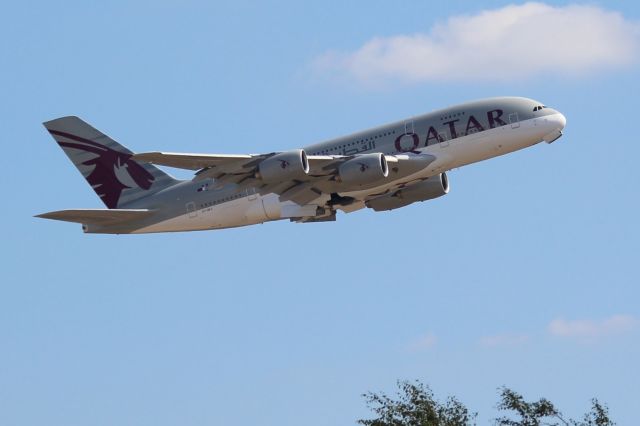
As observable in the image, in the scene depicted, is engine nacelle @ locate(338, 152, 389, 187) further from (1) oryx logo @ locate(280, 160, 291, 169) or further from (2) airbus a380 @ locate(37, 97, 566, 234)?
(1) oryx logo @ locate(280, 160, 291, 169)

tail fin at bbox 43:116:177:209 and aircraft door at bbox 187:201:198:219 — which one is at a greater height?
tail fin at bbox 43:116:177:209

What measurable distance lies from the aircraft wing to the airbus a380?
0.05 m

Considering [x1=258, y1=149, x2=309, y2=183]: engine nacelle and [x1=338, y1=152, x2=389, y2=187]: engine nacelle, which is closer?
[x1=258, y1=149, x2=309, y2=183]: engine nacelle

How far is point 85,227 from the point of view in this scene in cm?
6919

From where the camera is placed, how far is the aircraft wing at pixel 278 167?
62.2 meters

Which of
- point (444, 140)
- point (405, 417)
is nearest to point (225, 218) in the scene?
point (444, 140)

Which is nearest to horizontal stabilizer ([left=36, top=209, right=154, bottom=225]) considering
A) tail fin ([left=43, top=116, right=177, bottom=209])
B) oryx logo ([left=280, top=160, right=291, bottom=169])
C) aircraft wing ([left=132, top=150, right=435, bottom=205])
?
tail fin ([left=43, top=116, right=177, bottom=209])

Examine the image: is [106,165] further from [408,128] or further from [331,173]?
[408,128]

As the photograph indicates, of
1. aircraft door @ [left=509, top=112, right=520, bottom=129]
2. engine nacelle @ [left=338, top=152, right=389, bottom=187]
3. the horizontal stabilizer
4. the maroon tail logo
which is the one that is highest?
the maroon tail logo

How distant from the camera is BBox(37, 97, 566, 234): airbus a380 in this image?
207 feet

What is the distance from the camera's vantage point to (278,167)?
6238 centimetres

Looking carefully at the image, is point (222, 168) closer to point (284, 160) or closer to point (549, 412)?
point (284, 160)

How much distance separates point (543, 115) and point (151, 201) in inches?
810

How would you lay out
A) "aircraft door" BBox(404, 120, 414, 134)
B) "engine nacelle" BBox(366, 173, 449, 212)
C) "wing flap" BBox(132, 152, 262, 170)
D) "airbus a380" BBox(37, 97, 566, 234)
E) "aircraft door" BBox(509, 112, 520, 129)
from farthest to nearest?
"engine nacelle" BBox(366, 173, 449, 212)
"aircraft door" BBox(404, 120, 414, 134)
"aircraft door" BBox(509, 112, 520, 129)
"airbus a380" BBox(37, 97, 566, 234)
"wing flap" BBox(132, 152, 262, 170)
